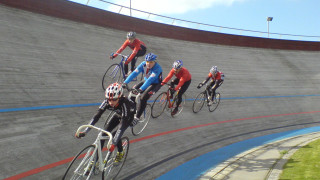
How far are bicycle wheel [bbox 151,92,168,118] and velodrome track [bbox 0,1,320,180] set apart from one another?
28 cm

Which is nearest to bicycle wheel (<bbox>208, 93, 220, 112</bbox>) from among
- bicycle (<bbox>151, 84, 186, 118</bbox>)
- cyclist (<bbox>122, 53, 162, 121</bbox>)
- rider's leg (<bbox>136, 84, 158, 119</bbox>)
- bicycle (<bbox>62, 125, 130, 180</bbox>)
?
bicycle (<bbox>151, 84, 186, 118</bbox>)

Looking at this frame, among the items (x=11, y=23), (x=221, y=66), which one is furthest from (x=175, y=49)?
(x=11, y=23)

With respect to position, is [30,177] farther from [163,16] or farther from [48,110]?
[163,16]

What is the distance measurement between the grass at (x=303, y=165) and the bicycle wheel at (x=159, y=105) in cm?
361

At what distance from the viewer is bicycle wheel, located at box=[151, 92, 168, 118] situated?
24.3ft

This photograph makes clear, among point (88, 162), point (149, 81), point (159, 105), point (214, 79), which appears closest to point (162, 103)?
point (159, 105)

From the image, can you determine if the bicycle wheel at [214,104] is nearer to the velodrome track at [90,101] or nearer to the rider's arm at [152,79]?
the velodrome track at [90,101]

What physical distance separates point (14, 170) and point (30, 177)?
0.87ft

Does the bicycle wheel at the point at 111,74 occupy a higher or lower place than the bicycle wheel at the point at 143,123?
higher

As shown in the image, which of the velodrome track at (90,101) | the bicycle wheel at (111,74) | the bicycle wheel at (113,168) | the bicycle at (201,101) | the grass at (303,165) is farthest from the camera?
the bicycle at (201,101)

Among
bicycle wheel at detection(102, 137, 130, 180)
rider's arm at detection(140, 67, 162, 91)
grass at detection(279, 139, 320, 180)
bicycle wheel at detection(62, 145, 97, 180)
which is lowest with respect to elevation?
grass at detection(279, 139, 320, 180)

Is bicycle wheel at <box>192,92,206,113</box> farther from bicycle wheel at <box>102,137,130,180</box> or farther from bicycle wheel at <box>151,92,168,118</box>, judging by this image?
bicycle wheel at <box>102,137,130,180</box>

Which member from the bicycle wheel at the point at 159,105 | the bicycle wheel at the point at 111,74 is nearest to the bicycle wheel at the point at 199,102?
the bicycle wheel at the point at 159,105

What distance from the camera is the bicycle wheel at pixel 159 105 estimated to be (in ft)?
24.3
